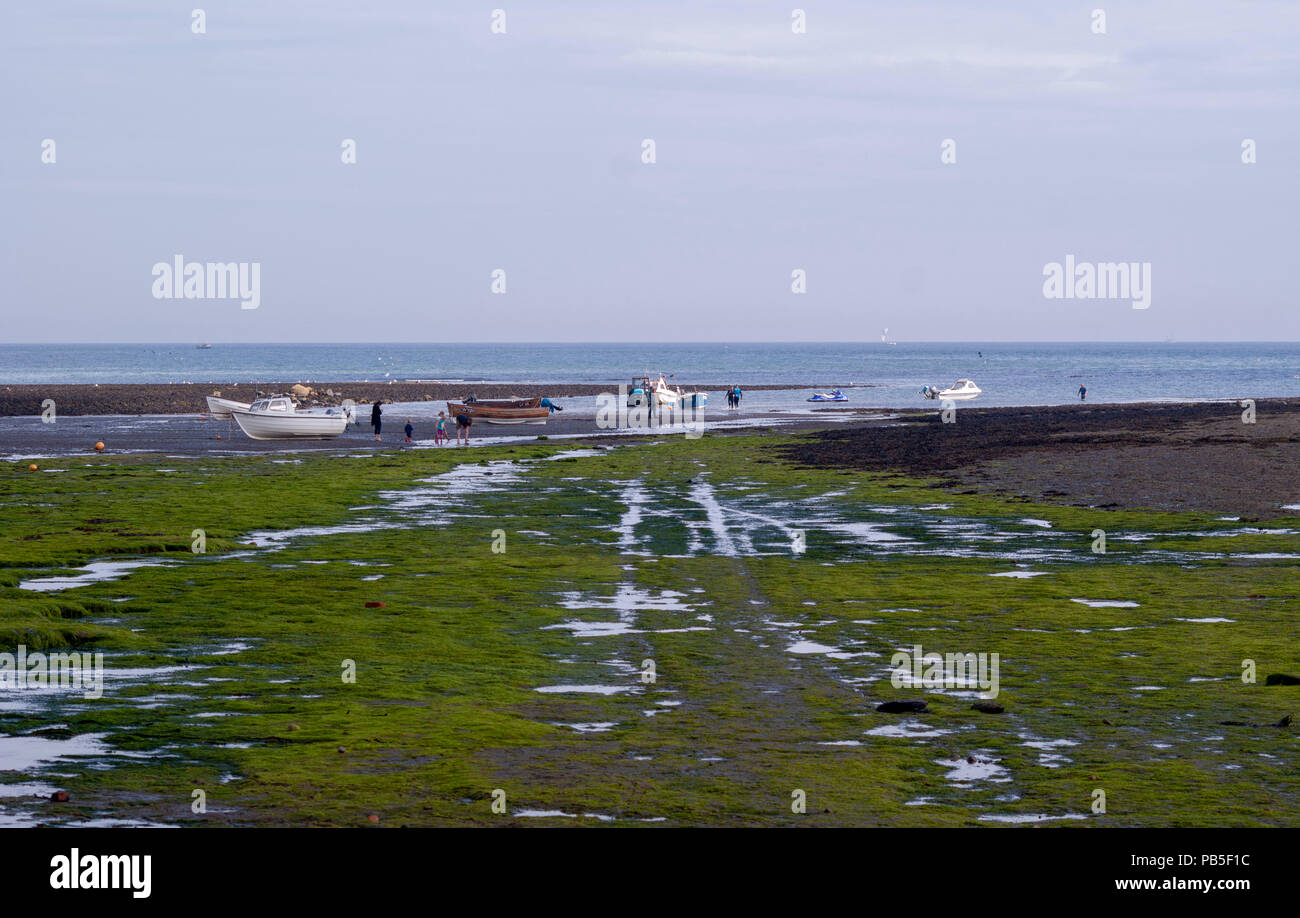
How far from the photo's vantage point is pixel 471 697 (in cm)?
1441

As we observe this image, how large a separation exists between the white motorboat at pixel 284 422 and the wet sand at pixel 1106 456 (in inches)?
901

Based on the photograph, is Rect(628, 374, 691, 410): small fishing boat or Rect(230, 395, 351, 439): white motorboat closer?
Rect(230, 395, 351, 439): white motorboat

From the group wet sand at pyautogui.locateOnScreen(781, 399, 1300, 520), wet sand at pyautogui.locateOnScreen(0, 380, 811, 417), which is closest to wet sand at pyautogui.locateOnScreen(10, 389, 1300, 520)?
wet sand at pyautogui.locateOnScreen(781, 399, 1300, 520)

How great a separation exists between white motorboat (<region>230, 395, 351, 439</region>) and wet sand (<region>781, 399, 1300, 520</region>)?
75.1 ft

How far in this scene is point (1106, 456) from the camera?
47156 mm

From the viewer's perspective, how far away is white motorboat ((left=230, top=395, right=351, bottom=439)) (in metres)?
65.3

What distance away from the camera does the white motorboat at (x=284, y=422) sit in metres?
65.3

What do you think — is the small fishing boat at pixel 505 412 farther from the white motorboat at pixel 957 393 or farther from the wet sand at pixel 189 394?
the white motorboat at pixel 957 393

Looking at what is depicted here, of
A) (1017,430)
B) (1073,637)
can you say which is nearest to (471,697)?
(1073,637)
